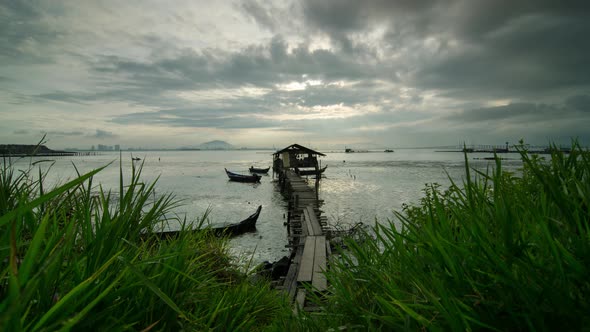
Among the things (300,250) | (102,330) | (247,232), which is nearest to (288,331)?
(102,330)

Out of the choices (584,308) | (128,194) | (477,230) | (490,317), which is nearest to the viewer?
(584,308)

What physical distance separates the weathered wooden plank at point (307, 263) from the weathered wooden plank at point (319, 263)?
0.34 ft

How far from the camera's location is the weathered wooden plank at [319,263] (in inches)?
243

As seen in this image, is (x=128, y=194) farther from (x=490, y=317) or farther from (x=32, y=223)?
(x=490, y=317)

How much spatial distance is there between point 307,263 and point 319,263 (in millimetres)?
328

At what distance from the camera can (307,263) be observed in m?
7.79

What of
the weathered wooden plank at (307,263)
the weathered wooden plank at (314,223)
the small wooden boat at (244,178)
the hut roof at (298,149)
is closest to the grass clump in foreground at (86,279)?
the weathered wooden plank at (307,263)

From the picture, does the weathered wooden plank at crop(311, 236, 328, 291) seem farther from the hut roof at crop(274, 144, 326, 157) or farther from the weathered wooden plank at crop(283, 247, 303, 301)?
the hut roof at crop(274, 144, 326, 157)

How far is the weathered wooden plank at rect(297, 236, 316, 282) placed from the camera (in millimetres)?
6769

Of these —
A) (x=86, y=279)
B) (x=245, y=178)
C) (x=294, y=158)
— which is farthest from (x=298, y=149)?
(x=86, y=279)

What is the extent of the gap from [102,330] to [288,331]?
1.33m

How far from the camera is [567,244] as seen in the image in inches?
51.0

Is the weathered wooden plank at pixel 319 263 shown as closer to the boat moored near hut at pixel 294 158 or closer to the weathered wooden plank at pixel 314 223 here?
the weathered wooden plank at pixel 314 223

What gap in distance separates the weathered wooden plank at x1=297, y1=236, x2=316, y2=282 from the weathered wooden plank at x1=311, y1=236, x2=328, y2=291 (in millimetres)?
102
